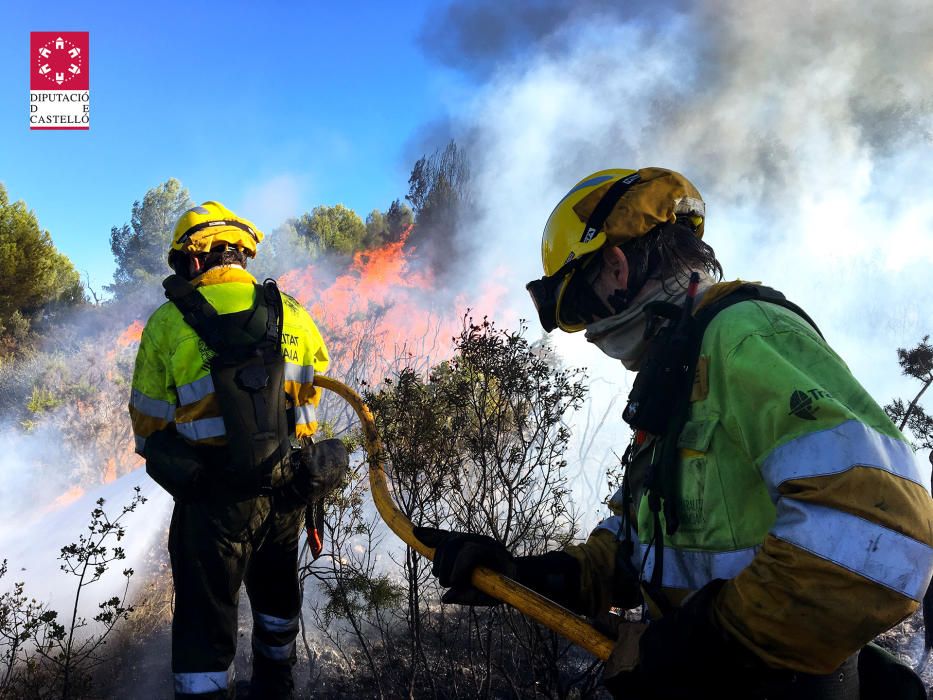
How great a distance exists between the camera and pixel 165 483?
2955mm

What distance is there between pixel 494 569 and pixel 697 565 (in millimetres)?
689

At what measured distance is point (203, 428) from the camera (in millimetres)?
3145

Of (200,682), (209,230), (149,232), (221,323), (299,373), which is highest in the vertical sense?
(149,232)

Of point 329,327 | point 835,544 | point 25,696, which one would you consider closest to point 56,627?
point 25,696

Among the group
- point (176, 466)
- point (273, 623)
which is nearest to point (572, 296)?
point (176, 466)

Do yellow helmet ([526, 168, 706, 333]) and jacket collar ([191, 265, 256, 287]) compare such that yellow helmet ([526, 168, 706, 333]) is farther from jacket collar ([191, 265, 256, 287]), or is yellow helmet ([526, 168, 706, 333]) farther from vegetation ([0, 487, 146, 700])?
vegetation ([0, 487, 146, 700])

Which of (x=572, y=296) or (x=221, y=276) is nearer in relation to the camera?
(x=572, y=296)

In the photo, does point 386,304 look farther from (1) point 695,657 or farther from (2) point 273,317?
(1) point 695,657

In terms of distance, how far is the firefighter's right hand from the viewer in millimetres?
1832

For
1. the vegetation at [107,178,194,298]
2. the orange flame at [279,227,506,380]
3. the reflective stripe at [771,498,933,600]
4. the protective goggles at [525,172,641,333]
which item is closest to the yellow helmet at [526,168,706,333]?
the protective goggles at [525,172,641,333]

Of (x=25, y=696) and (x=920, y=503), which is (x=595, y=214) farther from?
(x=25, y=696)

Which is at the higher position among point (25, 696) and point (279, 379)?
point (279, 379)

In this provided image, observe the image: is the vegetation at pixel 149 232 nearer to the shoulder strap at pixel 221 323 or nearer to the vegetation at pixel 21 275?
the vegetation at pixel 21 275

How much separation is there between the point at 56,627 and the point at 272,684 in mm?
1219
